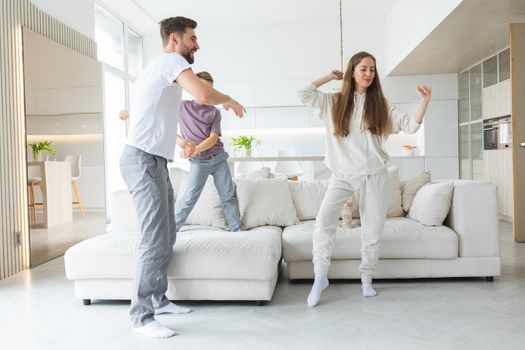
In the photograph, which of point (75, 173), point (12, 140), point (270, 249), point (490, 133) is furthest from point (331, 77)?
point (490, 133)

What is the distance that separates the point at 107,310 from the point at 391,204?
2.22 meters

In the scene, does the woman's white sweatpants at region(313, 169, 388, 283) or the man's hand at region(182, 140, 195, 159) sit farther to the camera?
the man's hand at region(182, 140, 195, 159)

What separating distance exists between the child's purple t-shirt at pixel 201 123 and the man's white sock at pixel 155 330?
130 cm

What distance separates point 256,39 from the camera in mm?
9492

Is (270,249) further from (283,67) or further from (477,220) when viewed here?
(283,67)

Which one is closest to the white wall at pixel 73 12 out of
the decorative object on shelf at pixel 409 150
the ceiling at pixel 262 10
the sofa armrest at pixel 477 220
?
the ceiling at pixel 262 10

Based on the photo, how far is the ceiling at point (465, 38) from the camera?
5.25 m

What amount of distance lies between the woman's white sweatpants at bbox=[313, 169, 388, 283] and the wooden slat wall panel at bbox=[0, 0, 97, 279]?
270 centimetres

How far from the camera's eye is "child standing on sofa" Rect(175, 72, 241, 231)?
11.7 feet

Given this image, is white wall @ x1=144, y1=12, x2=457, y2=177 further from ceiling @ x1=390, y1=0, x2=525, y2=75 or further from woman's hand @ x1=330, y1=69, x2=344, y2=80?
woman's hand @ x1=330, y1=69, x2=344, y2=80

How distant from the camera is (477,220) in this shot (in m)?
3.61

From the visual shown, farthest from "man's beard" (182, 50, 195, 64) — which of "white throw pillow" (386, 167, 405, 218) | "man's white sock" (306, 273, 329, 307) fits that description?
"white throw pillow" (386, 167, 405, 218)

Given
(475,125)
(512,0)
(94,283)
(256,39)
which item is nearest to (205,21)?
(256,39)

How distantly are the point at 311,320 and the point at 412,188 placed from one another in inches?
67.8
